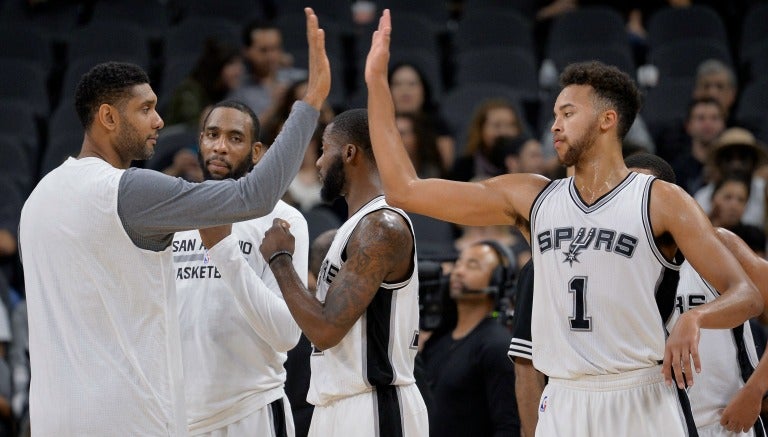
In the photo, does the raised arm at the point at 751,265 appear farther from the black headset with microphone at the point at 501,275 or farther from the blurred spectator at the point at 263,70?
the blurred spectator at the point at 263,70

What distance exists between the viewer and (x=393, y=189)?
4.59 metres

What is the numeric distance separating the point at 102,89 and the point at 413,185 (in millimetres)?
1266

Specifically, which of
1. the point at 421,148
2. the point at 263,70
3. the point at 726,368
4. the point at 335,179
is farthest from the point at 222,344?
the point at 263,70

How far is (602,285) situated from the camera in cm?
439

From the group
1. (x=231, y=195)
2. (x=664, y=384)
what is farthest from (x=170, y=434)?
(x=664, y=384)

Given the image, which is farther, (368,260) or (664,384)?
(368,260)

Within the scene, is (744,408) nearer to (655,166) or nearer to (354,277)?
(655,166)

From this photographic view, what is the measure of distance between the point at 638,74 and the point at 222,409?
8268 mm

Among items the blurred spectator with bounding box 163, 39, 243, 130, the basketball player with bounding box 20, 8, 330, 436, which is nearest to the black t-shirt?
the basketball player with bounding box 20, 8, 330, 436

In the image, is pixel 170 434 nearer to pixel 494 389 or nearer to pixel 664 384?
pixel 664 384

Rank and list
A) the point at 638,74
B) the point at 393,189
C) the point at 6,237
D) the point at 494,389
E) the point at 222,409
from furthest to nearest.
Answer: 1. the point at 638,74
2. the point at 6,237
3. the point at 494,389
4. the point at 222,409
5. the point at 393,189

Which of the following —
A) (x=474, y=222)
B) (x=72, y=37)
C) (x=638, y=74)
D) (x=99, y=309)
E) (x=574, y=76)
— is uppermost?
(x=72, y=37)

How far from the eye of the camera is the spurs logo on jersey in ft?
14.3

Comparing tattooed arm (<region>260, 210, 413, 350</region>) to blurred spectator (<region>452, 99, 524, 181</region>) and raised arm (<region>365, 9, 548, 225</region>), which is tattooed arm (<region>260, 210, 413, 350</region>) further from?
blurred spectator (<region>452, 99, 524, 181</region>)
